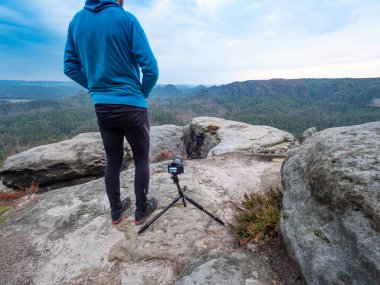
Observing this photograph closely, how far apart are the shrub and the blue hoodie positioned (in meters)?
2.58

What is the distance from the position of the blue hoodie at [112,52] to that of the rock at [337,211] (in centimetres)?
268

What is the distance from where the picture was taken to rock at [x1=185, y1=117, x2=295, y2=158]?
29.9ft

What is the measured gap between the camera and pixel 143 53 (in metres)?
3.53

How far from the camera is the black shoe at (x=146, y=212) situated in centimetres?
444

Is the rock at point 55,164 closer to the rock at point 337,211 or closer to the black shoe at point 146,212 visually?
the black shoe at point 146,212

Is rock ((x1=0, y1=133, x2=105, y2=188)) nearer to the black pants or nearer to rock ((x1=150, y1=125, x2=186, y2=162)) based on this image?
rock ((x1=150, y1=125, x2=186, y2=162))

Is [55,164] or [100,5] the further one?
[55,164]

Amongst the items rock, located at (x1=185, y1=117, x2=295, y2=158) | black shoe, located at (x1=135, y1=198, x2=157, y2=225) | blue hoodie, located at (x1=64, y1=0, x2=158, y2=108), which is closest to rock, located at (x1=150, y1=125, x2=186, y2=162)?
rock, located at (x1=185, y1=117, x2=295, y2=158)

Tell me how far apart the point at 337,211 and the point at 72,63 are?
4388 millimetres

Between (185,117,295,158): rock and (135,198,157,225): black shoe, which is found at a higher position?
(135,198,157,225): black shoe

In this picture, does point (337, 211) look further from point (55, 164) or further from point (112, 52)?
point (55, 164)

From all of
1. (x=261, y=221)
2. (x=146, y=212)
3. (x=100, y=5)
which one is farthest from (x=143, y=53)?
(x=261, y=221)

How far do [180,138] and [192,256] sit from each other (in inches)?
471

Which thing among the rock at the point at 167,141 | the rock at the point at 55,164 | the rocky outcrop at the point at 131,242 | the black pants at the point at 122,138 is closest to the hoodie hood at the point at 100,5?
the black pants at the point at 122,138
